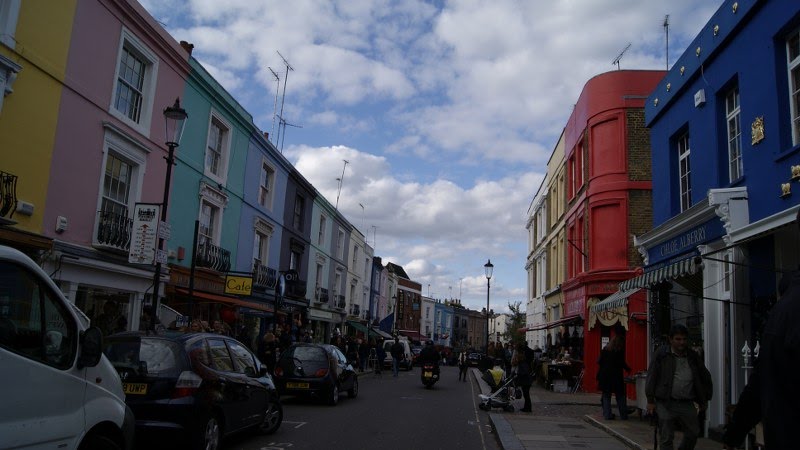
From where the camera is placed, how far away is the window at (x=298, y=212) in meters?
29.2

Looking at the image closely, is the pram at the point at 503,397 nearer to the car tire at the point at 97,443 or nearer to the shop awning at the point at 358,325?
the car tire at the point at 97,443

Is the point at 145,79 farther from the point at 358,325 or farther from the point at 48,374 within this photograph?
the point at 358,325

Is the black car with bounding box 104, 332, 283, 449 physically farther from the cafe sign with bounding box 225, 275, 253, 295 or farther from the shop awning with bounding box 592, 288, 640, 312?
the cafe sign with bounding box 225, 275, 253, 295

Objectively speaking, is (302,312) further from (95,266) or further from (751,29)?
(751,29)

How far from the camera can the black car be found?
6.91 m

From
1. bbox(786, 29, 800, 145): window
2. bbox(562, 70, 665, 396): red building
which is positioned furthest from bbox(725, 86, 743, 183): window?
bbox(562, 70, 665, 396): red building

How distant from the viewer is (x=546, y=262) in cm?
3312

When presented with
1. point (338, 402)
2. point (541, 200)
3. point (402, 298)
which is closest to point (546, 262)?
point (541, 200)

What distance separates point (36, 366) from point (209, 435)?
375 cm

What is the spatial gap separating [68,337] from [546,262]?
30352 mm

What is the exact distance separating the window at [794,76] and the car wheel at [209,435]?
8.27 metres

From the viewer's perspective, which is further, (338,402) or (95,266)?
(338,402)

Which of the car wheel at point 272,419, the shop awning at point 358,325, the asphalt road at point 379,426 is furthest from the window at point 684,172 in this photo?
the shop awning at point 358,325

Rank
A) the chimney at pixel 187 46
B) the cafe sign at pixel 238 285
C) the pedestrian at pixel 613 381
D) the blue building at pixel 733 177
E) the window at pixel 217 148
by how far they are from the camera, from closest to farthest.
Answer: the blue building at pixel 733 177 → the pedestrian at pixel 613 381 → the cafe sign at pixel 238 285 → the chimney at pixel 187 46 → the window at pixel 217 148
